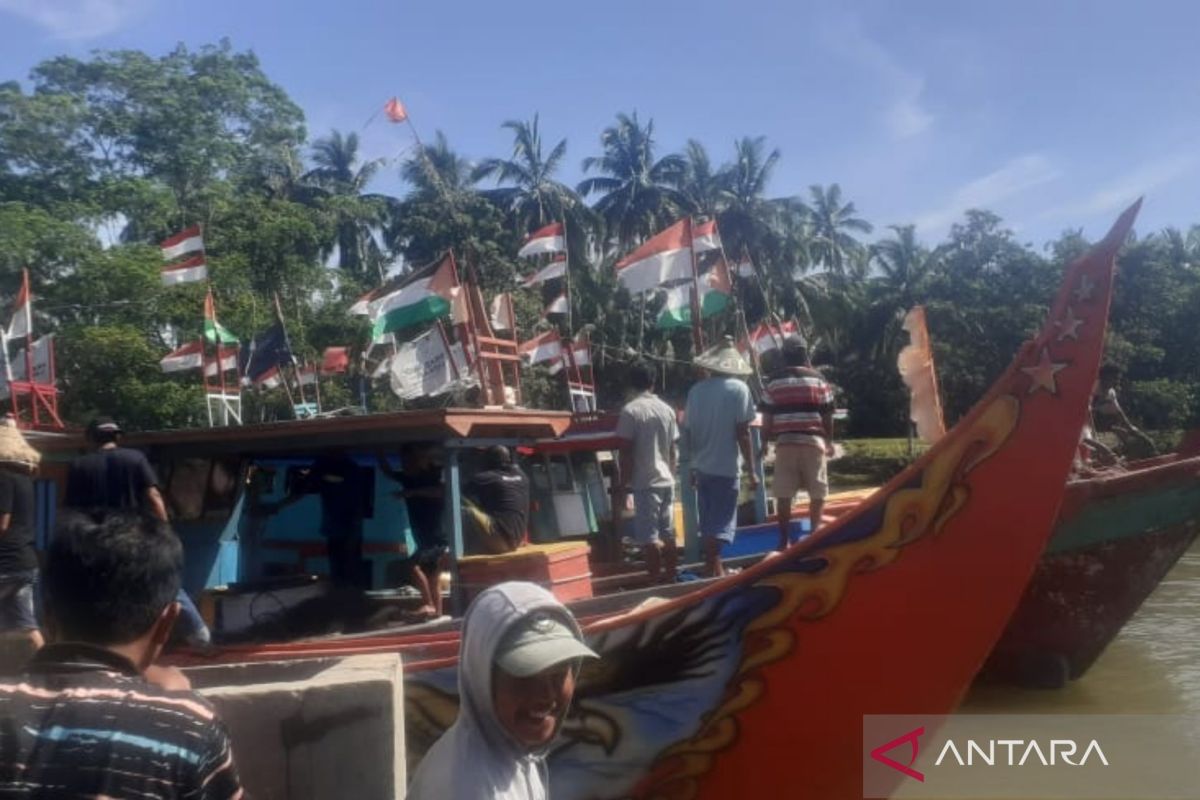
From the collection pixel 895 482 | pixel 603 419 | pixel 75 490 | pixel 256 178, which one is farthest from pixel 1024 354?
pixel 256 178

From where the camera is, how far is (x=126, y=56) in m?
26.6

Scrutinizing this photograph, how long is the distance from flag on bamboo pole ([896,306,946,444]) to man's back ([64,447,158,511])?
204 inches

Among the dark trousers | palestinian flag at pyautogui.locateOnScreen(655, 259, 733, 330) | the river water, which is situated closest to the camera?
the dark trousers

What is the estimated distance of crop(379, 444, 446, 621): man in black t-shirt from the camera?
246 inches

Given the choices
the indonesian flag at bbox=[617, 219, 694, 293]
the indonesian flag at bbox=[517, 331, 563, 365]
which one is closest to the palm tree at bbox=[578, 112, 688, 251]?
the indonesian flag at bbox=[517, 331, 563, 365]

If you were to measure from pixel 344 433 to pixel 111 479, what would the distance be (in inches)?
45.0

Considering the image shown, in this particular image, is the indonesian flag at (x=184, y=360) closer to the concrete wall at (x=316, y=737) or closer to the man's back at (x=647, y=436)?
the man's back at (x=647, y=436)

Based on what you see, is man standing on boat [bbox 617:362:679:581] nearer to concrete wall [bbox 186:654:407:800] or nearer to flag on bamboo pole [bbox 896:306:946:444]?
flag on bamboo pole [bbox 896:306:946:444]

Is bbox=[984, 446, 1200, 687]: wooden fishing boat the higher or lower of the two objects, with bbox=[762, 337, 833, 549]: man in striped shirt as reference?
lower

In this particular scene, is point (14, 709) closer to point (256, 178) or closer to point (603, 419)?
point (603, 419)

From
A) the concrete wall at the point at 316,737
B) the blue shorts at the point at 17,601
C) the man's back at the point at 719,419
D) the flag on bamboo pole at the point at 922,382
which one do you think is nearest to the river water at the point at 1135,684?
the flag on bamboo pole at the point at 922,382

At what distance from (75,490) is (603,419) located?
640cm

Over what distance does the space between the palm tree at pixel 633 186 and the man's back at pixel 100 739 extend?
3468 centimetres

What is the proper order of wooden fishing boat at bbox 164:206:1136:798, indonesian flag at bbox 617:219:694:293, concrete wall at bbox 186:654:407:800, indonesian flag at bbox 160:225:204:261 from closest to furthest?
concrete wall at bbox 186:654:407:800 < wooden fishing boat at bbox 164:206:1136:798 < indonesian flag at bbox 617:219:694:293 < indonesian flag at bbox 160:225:204:261
